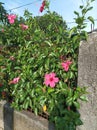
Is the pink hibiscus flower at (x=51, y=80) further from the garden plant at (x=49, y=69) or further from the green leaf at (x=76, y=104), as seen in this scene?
the green leaf at (x=76, y=104)

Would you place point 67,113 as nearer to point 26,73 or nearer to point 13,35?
point 26,73

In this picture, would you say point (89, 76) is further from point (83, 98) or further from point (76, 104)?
point (76, 104)

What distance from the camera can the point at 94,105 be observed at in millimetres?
2777

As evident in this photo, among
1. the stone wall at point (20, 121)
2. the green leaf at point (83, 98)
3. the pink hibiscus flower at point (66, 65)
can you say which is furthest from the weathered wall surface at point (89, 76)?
the stone wall at point (20, 121)

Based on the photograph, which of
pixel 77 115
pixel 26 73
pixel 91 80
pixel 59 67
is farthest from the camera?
pixel 26 73

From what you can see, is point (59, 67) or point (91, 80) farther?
point (59, 67)

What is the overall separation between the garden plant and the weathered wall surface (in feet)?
0.22

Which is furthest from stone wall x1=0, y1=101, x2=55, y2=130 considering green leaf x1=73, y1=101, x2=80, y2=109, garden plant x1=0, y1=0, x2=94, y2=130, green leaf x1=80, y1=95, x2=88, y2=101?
green leaf x1=80, y1=95, x2=88, y2=101

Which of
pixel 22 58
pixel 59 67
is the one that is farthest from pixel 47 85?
pixel 22 58

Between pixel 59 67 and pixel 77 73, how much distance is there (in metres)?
0.21

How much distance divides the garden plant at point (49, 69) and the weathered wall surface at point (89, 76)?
0.07 m

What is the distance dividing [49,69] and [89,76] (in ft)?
2.00

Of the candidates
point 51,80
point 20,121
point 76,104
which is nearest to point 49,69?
point 51,80

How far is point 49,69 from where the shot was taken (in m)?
3.25
